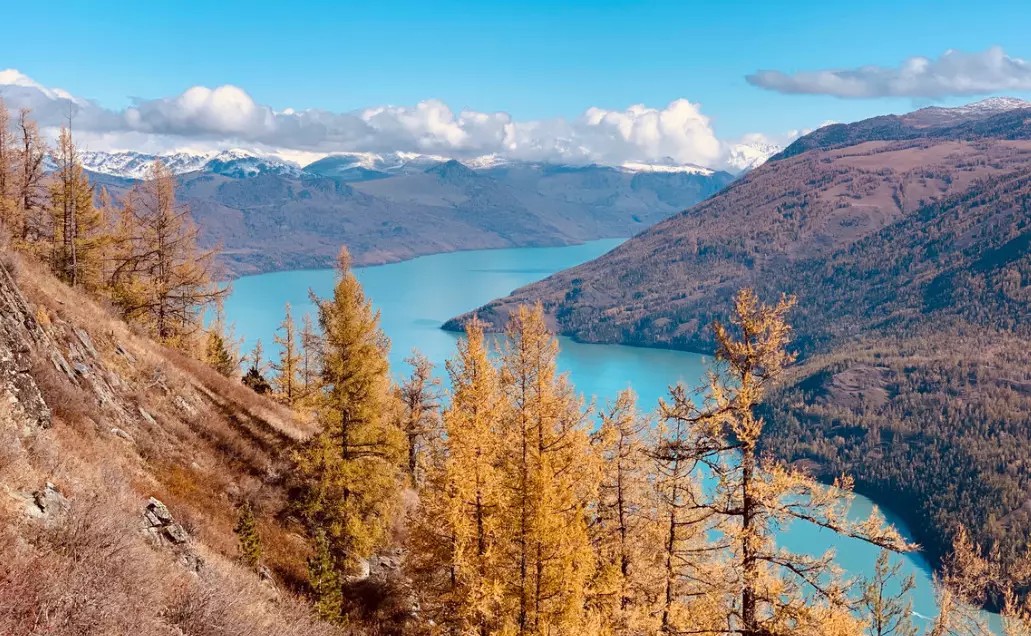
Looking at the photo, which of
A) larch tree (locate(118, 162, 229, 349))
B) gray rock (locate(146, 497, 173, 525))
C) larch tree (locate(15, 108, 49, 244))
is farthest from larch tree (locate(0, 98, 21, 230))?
gray rock (locate(146, 497, 173, 525))

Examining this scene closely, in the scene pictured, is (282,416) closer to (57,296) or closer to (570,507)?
(57,296)

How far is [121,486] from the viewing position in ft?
44.5

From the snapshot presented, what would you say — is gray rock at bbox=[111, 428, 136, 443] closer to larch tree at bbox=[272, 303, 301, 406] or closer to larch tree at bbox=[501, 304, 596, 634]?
larch tree at bbox=[501, 304, 596, 634]

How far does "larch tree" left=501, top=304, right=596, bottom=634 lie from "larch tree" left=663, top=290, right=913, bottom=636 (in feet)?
14.8

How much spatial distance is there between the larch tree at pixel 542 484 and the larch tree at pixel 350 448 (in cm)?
822

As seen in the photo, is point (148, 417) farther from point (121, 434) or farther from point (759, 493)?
point (759, 493)

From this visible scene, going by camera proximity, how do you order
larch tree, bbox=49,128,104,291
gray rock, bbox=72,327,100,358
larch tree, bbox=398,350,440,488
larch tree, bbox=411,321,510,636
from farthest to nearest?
1. larch tree, bbox=398,350,440,488
2. larch tree, bbox=49,128,104,291
3. gray rock, bbox=72,327,100,358
4. larch tree, bbox=411,321,510,636

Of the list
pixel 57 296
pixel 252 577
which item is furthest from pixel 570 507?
pixel 57 296

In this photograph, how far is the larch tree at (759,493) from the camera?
1266cm

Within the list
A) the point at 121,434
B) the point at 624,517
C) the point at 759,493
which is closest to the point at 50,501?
the point at 121,434

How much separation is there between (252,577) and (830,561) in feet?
45.2

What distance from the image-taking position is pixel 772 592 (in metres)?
13.3

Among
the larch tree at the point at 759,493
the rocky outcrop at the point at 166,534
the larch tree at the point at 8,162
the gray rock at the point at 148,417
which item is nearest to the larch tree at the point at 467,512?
the larch tree at the point at 759,493

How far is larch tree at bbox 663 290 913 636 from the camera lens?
12.7 m
